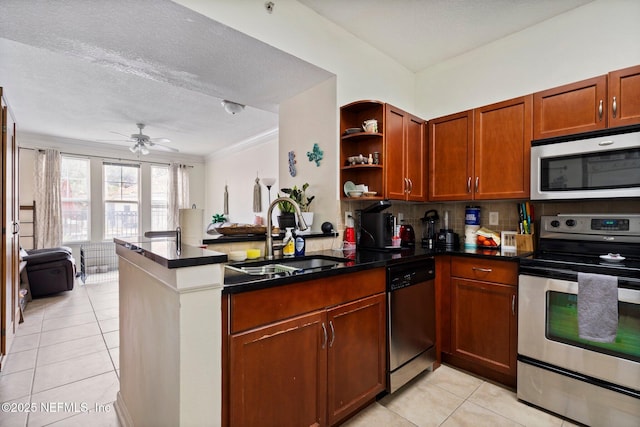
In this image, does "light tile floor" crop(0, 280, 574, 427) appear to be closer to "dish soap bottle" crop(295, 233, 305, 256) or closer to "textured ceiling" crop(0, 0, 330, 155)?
"dish soap bottle" crop(295, 233, 305, 256)

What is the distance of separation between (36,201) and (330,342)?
6.71m

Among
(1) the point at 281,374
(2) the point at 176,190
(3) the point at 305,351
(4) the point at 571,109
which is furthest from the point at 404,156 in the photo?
(2) the point at 176,190

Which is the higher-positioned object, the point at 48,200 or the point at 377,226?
the point at 48,200

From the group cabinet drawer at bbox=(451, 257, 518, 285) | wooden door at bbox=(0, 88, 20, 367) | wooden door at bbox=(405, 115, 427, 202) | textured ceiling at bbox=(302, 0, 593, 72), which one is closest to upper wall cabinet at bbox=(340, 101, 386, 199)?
wooden door at bbox=(405, 115, 427, 202)

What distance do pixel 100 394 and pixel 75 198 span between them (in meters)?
5.58

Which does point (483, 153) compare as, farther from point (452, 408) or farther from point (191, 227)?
point (191, 227)

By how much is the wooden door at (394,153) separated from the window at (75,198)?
654 centimetres

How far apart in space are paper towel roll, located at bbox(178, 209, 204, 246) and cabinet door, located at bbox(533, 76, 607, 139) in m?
2.40

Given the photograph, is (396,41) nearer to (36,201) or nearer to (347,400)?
(347,400)

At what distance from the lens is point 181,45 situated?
2.04 metres

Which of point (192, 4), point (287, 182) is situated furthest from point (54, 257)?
point (192, 4)

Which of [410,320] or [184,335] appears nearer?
[184,335]

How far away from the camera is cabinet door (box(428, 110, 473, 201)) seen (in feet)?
8.57

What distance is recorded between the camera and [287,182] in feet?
9.98
